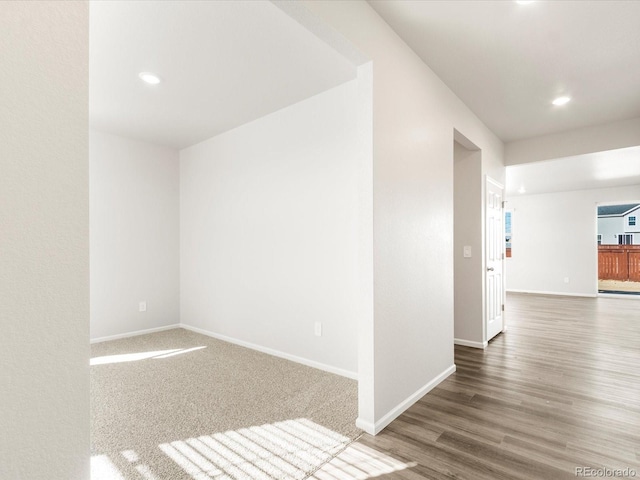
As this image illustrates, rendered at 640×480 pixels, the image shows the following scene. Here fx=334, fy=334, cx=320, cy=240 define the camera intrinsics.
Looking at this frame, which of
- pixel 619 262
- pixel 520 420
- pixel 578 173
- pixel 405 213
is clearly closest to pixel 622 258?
pixel 619 262

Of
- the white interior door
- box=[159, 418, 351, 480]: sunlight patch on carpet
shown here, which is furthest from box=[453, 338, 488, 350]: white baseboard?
box=[159, 418, 351, 480]: sunlight patch on carpet

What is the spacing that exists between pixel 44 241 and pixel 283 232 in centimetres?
292

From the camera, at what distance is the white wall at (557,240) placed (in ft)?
26.8

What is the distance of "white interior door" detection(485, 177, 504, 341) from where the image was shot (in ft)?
13.8

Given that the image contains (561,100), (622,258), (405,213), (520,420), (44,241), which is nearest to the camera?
(44,241)

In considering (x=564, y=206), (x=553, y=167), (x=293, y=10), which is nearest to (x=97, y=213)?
(x=293, y=10)

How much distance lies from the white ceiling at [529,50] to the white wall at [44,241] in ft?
6.28

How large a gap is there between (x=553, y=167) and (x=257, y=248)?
549cm

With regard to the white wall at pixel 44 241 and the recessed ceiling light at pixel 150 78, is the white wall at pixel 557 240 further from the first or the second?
the white wall at pixel 44 241

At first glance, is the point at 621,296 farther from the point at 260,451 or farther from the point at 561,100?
the point at 260,451

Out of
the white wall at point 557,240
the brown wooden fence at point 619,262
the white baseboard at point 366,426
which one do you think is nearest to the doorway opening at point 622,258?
the brown wooden fence at point 619,262

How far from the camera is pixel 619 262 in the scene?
9648 mm

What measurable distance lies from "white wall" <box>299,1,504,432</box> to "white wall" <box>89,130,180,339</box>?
145 inches

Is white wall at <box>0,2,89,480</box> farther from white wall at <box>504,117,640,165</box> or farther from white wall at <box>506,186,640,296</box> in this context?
white wall at <box>506,186,640,296</box>
